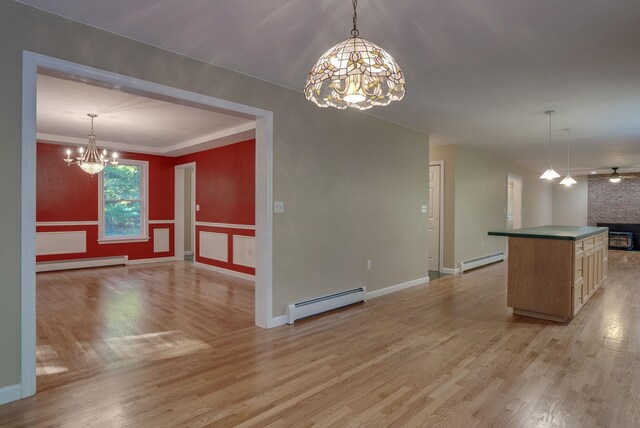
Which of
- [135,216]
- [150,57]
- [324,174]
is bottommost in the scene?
[135,216]

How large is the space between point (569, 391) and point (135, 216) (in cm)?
797

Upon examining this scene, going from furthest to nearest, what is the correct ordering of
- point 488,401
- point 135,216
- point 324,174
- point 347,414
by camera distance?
point 135,216, point 324,174, point 488,401, point 347,414

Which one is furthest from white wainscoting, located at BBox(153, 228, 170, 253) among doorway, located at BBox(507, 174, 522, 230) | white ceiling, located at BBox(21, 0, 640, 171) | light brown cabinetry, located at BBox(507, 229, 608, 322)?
doorway, located at BBox(507, 174, 522, 230)

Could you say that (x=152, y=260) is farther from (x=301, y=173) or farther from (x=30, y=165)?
(x=30, y=165)

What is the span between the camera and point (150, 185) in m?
7.89

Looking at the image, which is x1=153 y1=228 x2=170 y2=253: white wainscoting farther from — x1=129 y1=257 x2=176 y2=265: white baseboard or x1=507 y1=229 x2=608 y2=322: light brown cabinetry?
x1=507 y1=229 x2=608 y2=322: light brown cabinetry

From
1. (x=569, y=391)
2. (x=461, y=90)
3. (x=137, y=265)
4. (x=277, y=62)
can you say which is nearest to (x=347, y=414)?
(x=569, y=391)

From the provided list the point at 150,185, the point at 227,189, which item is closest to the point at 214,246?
the point at 227,189

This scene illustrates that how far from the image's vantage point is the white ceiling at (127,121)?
403 centimetres

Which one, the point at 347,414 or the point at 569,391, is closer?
the point at 347,414

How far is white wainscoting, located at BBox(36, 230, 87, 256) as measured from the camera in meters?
6.59

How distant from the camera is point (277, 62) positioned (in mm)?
3141

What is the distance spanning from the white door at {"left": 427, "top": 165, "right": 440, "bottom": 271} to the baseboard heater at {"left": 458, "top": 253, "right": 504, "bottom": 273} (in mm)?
461

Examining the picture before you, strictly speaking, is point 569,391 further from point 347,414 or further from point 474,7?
point 474,7
